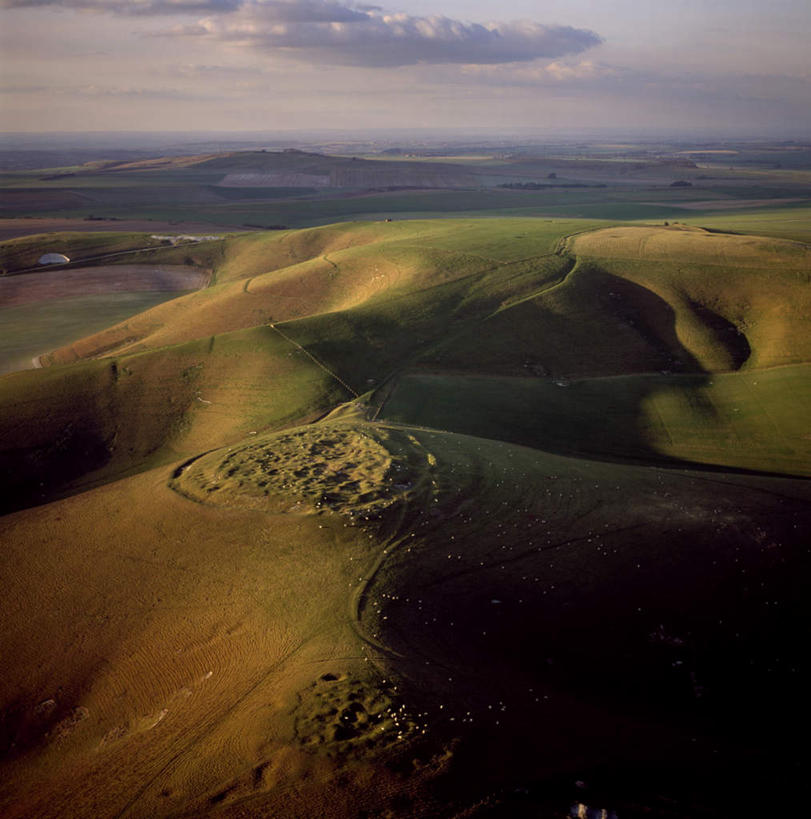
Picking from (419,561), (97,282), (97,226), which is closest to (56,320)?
(97,282)

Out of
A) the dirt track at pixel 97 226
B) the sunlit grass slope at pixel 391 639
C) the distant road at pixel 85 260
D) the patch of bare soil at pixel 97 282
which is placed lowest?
the sunlit grass slope at pixel 391 639

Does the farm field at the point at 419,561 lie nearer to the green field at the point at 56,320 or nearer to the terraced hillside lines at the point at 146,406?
the terraced hillside lines at the point at 146,406

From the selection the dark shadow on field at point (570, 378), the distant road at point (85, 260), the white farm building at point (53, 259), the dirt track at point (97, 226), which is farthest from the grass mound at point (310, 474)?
the dirt track at point (97, 226)

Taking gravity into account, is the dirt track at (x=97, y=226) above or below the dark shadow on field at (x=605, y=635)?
above

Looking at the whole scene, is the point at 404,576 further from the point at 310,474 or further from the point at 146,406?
the point at 146,406

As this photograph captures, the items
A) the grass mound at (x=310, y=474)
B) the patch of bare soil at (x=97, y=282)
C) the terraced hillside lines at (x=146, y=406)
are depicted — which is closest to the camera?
the grass mound at (x=310, y=474)

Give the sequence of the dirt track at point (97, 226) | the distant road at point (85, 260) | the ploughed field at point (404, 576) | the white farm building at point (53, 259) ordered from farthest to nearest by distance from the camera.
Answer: the dirt track at point (97, 226)
the white farm building at point (53, 259)
the distant road at point (85, 260)
the ploughed field at point (404, 576)
